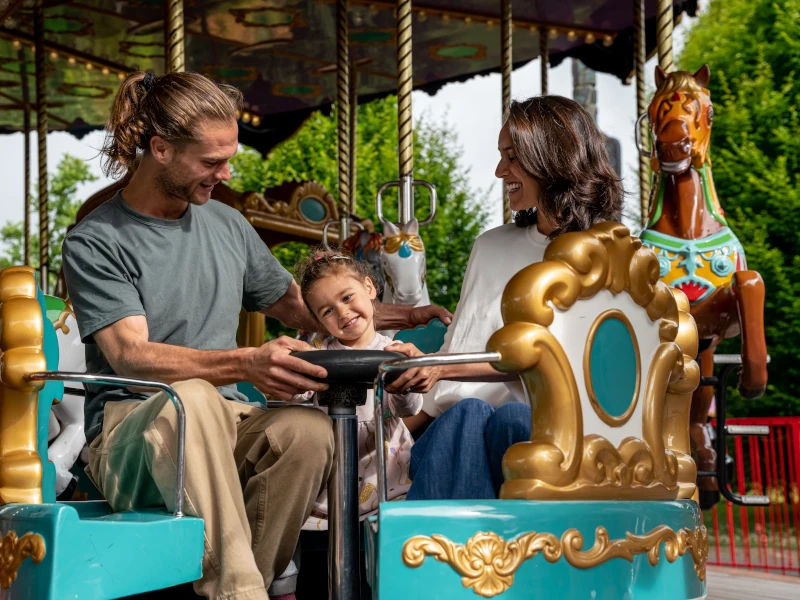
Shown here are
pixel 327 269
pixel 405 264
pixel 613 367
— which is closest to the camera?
pixel 613 367

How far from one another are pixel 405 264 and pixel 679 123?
1618 millimetres

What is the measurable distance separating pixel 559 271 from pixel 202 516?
89 cm

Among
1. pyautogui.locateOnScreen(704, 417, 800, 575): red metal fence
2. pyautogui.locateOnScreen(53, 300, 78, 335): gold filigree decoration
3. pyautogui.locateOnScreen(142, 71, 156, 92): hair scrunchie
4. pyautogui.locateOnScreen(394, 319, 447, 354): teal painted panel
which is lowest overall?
pyautogui.locateOnScreen(704, 417, 800, 575): red metal fence

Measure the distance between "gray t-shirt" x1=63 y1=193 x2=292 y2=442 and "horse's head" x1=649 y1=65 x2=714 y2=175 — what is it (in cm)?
231

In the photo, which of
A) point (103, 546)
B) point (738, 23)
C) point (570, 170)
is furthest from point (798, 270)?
point (103, 546)

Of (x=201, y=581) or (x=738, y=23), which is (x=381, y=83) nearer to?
(x=201, y=581)

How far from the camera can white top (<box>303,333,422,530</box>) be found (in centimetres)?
252

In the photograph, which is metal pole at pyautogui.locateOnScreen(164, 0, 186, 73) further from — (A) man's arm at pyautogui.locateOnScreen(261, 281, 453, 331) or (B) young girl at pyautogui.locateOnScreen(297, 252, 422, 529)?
(B) young girl at pyautogui.locateOnScreen(297, 252, 422, 529)

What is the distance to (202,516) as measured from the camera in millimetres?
2023

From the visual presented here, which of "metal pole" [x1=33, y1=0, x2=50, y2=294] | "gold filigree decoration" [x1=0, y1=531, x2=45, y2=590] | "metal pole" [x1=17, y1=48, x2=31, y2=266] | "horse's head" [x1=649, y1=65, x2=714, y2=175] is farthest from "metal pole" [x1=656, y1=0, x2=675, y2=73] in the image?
"metal pole" [x1=17, y1=48, x2=31, y2=266]

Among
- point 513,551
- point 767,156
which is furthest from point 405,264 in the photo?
point 767,156

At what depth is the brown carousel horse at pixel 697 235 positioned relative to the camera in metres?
4.11

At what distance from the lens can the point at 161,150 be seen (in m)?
2.58

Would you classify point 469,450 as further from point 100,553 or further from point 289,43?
point 289,43
